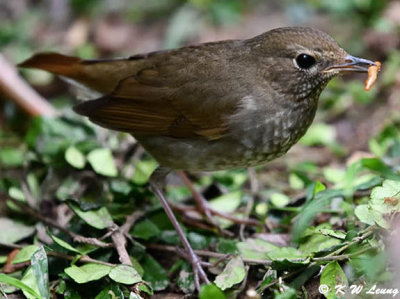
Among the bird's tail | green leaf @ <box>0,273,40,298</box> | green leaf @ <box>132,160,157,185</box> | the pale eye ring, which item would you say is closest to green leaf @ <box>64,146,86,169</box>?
green leaf @ <box>132,160,157,185</box>

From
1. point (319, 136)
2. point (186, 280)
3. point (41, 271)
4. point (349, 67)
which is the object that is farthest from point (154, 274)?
point (319, 136)

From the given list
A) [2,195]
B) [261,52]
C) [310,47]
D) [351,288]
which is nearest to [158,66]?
[261,52]

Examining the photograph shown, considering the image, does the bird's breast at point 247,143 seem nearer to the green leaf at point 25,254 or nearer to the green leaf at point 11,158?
the green leaf at point 25,254

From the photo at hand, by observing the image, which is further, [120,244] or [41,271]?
[120,244]

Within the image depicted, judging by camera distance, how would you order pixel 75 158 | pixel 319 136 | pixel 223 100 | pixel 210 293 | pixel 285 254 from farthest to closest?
pixel 319 136 < pixel 75 158 < pixel 223 100 < pixel 285 254 < pixel 210 293

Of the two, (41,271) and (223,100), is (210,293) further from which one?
(223,100)

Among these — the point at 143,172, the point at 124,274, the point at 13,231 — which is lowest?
the point at 124,274

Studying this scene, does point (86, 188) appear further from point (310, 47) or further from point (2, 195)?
point (310, 47)

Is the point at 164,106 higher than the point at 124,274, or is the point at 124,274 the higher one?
the point at 164,106
